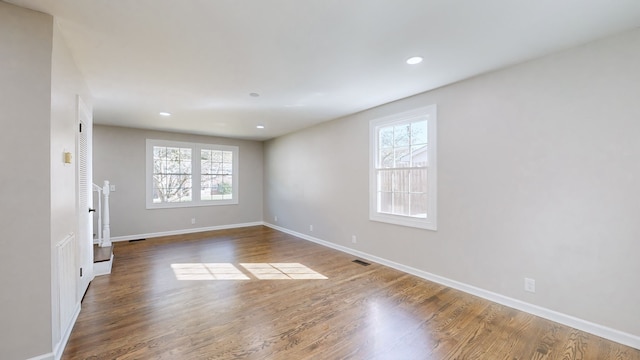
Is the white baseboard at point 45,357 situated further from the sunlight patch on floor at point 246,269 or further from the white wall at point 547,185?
the white wall at point 547,185

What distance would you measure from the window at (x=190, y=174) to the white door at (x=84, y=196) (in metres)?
2.72

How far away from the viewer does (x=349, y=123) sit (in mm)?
4602

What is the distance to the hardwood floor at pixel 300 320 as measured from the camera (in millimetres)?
1983

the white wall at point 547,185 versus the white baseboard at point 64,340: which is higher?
the white wall at point 547,185

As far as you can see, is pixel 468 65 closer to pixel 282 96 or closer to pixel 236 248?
pixel 282 96

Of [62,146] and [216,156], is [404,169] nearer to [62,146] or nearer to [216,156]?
[62,146]

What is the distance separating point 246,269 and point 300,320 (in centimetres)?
163

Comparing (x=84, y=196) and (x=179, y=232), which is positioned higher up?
(x=84, y=196)

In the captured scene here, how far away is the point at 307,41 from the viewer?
219 cm

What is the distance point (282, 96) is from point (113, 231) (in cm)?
481

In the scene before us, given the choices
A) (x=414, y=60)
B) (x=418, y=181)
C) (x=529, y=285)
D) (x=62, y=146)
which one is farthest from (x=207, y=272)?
(x=529, y=285)

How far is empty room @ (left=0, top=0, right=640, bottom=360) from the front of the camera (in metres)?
1.77

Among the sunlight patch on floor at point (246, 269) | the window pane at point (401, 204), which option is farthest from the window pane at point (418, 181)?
the sunlight patch on floor at point (246, 269)

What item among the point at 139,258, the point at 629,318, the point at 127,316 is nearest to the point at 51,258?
the point at 127,316
